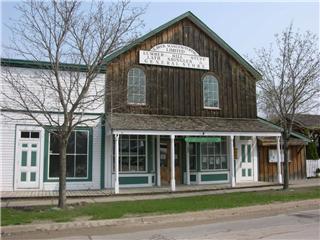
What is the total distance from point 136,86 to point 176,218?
938 centimetres

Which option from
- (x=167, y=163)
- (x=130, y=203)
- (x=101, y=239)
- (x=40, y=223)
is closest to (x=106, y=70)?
(x=167, y=163)

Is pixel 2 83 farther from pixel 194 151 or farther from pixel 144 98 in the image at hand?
pixel 194 151

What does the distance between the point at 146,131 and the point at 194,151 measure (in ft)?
13.5

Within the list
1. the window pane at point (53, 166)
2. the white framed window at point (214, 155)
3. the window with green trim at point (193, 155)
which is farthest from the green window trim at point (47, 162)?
the white framed window at point (214, 155)

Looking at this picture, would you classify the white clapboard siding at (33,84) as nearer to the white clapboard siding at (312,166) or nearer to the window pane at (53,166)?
the window pane at (53,166)

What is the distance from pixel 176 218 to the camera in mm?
11227

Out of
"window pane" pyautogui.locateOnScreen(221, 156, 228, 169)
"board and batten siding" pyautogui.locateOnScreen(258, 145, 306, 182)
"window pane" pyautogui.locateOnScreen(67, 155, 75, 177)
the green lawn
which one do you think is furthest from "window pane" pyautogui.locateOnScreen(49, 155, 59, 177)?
"board and batten siding" pyautogui.locateOnScreen(258, 145, 306, 182)

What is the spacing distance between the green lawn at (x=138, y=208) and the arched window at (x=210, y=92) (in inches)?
263

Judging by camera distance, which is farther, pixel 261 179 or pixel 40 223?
pixel 261 179

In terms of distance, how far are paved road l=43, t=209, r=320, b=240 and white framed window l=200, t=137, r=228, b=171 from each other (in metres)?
9.28

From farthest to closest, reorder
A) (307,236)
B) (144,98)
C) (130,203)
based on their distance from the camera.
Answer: (144,98) < (130,203) < (307,236)

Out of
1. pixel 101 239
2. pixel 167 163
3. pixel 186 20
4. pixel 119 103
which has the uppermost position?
pixel 186 20

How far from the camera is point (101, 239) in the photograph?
8672 millimetres

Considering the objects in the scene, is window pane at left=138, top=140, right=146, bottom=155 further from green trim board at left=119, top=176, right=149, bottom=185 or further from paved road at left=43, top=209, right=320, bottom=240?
paved road at left=43, top=209, right=320, bottom=240
